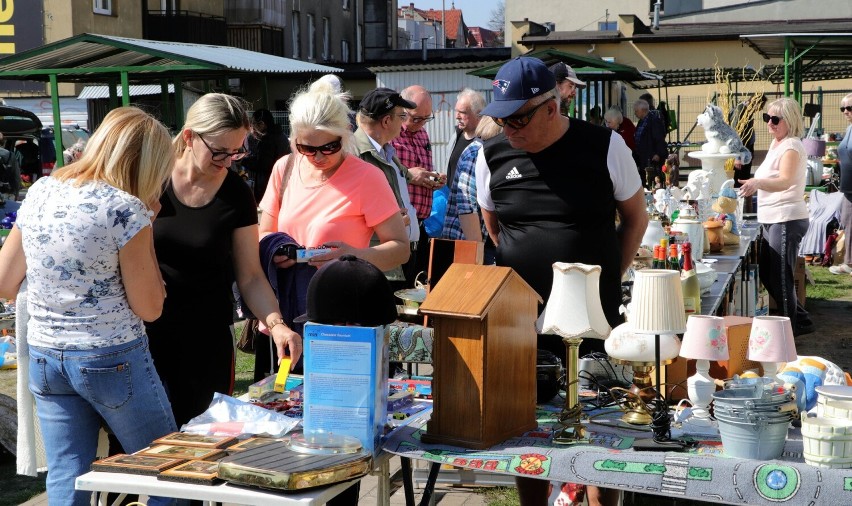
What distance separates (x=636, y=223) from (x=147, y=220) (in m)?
1.68

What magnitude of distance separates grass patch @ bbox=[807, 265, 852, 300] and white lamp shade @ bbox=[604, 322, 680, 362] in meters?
7.08

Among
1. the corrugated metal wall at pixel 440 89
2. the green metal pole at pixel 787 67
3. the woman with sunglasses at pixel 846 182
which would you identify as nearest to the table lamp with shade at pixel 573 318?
the woman with sunglasses at pixel 846 182

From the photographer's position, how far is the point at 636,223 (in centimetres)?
346

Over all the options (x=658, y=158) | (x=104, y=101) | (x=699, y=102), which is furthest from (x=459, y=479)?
(x=699, y=102)

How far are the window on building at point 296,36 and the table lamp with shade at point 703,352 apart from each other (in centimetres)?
3226

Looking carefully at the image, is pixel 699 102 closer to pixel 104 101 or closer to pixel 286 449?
pixel 104 101

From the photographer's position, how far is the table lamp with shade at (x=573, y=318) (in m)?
2.50

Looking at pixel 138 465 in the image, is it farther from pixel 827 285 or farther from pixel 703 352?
pixel 827 285

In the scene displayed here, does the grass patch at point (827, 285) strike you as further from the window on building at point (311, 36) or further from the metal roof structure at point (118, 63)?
the window on building at point (311, 36)

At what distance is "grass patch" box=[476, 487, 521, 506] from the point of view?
4156mm

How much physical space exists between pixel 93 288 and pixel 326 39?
35.0 m

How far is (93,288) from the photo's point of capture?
8.27 ft

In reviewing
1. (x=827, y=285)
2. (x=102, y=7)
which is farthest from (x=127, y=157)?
(x=102, y=7)

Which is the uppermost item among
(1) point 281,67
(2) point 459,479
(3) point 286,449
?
(1) point 281,67
